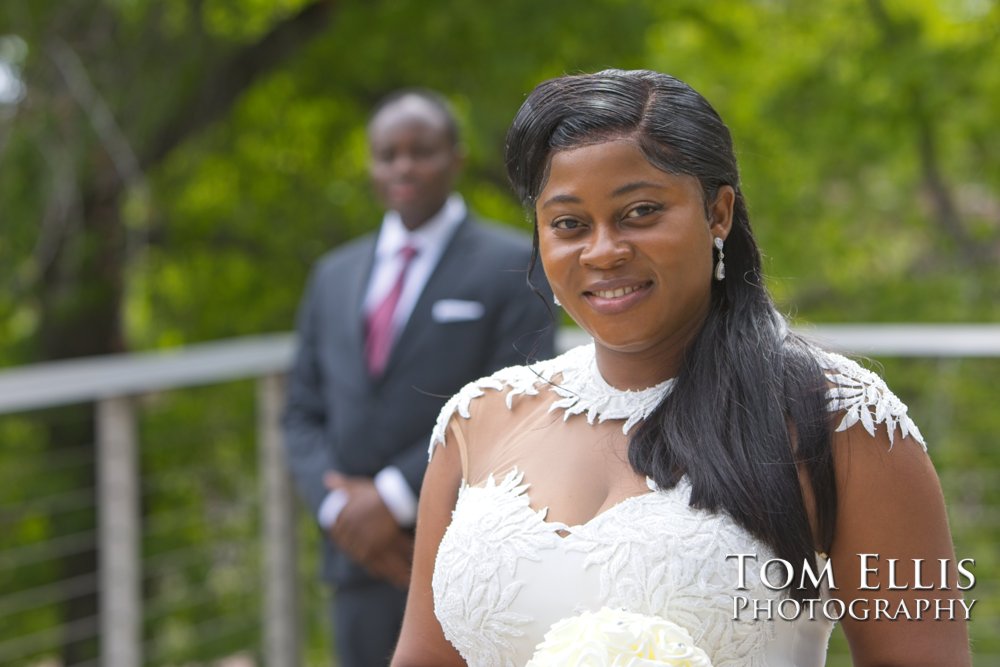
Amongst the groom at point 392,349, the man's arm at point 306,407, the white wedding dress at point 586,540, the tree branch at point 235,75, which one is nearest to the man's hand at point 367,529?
the groom at point 392,349

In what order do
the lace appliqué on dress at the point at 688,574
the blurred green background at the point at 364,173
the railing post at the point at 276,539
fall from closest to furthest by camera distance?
the lace appliqué on dress at the point at 688,574
the railing post at the point at 276,539
the blurred green background at the point at 364,173

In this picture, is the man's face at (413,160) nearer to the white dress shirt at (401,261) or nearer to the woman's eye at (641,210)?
the white dress shirt at (401,261)

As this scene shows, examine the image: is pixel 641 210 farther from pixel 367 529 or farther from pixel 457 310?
pixel 367 529

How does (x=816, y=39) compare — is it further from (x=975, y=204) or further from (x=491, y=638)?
(x=491, y=638)

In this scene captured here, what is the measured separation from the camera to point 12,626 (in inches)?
264

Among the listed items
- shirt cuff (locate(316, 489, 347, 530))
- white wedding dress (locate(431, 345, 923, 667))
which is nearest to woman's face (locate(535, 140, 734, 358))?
white wedding dress (locate(431, 345, 923, 667))

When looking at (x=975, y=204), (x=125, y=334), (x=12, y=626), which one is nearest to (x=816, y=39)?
(x=975, y=204)

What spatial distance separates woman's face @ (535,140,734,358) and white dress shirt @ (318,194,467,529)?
5.44ft

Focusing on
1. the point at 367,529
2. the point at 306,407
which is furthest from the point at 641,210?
the point at 306,407

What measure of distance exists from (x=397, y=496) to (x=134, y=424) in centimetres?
98

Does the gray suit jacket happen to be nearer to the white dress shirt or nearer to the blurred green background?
the white dress shirt

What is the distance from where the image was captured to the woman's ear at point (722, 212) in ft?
5.54

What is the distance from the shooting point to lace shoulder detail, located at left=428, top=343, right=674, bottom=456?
1.78m

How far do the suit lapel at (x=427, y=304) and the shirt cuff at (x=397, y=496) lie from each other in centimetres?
28
